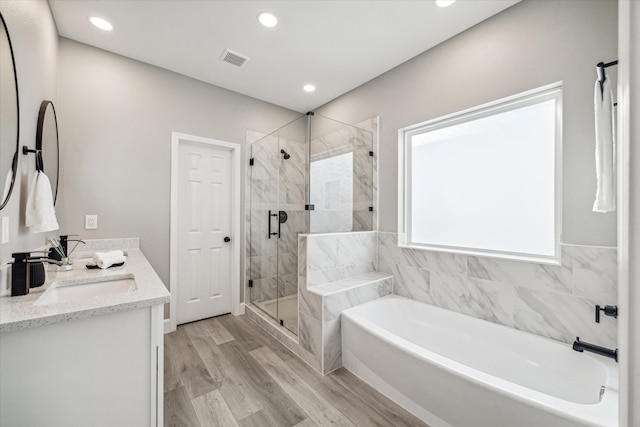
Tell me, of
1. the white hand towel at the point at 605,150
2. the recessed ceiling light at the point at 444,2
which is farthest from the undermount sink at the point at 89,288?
the recessed ceiling light at the point at 444,2

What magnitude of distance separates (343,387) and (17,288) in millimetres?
1956

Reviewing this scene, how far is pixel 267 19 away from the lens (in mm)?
2094

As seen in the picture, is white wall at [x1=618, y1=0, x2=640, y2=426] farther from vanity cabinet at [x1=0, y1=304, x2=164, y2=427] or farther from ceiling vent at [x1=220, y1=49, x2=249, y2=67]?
ceiling vent at [x1=220, y1=49, x2=249, y2=67]

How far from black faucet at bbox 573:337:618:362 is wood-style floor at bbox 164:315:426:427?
40.7 inches

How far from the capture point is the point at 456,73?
7.33 ft

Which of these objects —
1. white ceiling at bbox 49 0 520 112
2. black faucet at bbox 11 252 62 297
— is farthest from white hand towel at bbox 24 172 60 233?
white ceiling at bbox 49 0 520 112

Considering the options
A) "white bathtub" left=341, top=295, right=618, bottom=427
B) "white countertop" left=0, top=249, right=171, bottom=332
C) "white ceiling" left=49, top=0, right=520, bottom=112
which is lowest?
"white bathtub" left=341, top=295, right=618, bottom=427

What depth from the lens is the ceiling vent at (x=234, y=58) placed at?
2.50m

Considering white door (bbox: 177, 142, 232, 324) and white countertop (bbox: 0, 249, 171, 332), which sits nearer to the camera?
white countertop (bbox: 0, 249, 171, 332)

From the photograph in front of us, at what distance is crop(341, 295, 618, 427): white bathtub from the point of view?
1213 mm

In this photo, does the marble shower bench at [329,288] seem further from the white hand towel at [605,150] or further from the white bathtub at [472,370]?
the white hand towel at [605,150]

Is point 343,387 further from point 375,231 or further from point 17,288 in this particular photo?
point 17,288

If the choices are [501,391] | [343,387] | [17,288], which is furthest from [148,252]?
[501,391]

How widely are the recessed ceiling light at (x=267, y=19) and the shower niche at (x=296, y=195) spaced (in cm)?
80
